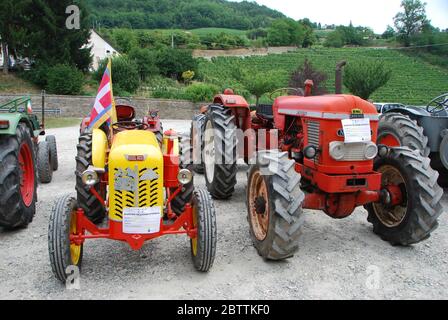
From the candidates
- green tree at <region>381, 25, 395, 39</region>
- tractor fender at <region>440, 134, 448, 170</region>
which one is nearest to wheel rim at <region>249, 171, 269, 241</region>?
tractor fender at <region>440, 134, 448, 170</region>

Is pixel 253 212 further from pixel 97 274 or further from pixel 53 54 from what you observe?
pixel 53 54

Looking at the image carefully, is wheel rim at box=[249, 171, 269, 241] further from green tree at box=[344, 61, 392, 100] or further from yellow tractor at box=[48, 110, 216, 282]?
green tree at box=[344, 61, 392, 100]

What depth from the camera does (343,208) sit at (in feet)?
14.0

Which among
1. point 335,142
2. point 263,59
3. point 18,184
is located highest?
point 263,59

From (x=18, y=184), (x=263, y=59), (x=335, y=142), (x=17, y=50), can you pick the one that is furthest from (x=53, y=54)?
(x=263, y=59)

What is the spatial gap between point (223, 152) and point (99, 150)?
1669mm

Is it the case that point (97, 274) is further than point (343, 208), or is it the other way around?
point (343, 208)

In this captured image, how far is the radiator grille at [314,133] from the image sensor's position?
429 cm

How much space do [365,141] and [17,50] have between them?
2504 centimetres

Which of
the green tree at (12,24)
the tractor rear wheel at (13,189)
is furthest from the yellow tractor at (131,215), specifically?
the green tree at (12,24)

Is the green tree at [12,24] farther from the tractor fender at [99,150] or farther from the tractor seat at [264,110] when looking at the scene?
the tractor fender at [99,150]

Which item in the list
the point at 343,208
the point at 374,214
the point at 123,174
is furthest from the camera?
the point at 374,214

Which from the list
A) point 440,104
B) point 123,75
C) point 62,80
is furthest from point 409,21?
point 440,104

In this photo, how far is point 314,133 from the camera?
4.38 metres
